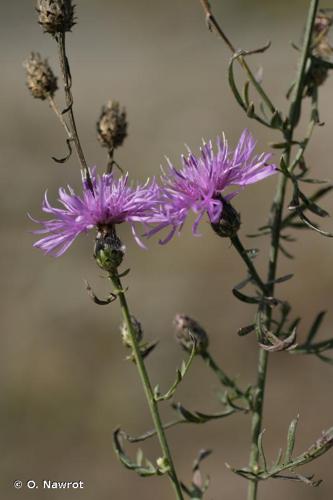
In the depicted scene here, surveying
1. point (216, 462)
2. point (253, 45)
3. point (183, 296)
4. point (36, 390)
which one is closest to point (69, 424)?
point (36, 390)

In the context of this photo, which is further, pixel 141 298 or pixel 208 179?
pixel 141 298

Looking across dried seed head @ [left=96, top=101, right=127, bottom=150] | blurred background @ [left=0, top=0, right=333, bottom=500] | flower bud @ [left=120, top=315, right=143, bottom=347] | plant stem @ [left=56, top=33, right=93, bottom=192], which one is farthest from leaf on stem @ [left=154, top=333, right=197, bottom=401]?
blurred background @ [left=0, top=0, right=333, bottom=500]

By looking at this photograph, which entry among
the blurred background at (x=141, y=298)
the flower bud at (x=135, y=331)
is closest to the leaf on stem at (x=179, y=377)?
the flower bud at (x=135, y=331)

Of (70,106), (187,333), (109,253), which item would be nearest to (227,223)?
(109,253)

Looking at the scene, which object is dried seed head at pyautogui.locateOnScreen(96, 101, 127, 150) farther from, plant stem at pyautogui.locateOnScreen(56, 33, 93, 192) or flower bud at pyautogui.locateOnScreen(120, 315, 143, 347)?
flower bud at pyautogui.locateOnScreen(120, 315, 143, 347)

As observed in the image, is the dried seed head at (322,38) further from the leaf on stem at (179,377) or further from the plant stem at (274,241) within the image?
the leaf on stem at (179,377)

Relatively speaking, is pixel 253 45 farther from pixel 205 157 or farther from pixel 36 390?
pixel 205 157

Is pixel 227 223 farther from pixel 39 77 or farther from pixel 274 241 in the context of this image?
pixel 39 77
